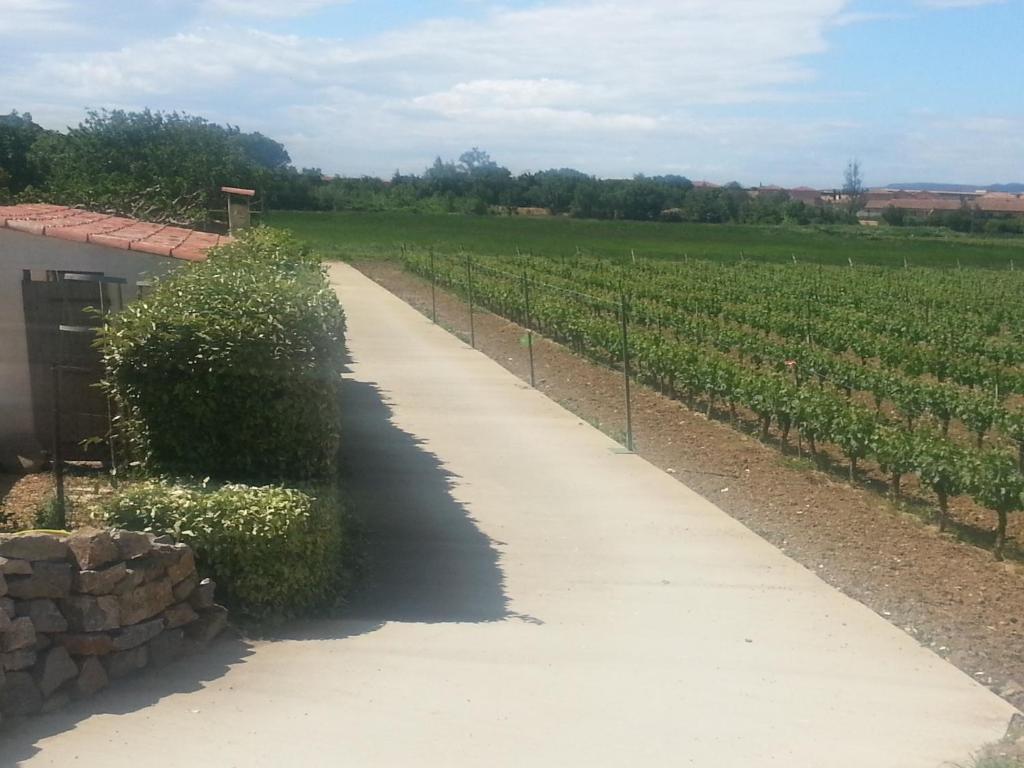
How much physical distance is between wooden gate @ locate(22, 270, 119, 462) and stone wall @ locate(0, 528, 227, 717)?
337 cm

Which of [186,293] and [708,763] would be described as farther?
[186,293]

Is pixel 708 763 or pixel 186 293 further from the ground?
pixel 186 293

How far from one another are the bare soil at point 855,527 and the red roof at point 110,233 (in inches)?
197

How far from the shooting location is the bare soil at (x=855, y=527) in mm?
7789

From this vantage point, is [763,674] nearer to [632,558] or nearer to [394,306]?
[632,558]

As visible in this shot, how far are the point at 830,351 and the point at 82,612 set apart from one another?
64.3 ft

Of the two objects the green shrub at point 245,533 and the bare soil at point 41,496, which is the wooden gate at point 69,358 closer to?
the bare soil at point 41,496

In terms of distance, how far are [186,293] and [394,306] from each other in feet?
70.7

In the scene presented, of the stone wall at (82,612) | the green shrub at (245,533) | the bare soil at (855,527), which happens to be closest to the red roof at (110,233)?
the green shrub at (245,533)

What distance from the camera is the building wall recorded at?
32.2 feet

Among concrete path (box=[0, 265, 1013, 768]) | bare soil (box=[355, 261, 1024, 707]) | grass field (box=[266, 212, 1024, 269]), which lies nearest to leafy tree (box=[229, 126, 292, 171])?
grass field (box=[266, 212, 1024, 269])

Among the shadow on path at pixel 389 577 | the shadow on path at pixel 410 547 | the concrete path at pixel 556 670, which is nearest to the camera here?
the concrete path at pixel 556 670

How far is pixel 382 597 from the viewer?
25.3ft

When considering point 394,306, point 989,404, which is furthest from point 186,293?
point 394,306
